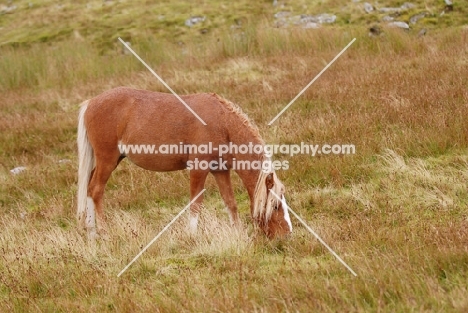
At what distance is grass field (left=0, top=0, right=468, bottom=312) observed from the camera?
4.64 meters

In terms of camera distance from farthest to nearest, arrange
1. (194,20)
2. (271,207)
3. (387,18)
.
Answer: (194,20) < (387,18) < (271,207)

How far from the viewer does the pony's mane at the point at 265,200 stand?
19.3 ft

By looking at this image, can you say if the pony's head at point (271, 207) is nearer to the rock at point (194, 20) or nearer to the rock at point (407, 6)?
the rock at point (407, 6)

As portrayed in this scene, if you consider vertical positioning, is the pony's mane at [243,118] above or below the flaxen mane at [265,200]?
above

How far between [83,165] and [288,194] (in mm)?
2747

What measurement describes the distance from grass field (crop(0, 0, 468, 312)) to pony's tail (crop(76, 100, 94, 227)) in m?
0.39

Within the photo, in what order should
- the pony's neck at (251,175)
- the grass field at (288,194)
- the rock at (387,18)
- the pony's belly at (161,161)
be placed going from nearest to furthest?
the grass field at (288,194) → the pony's neck at (251,175) → the pony's belly at (161,161) → the rock at (387,18)

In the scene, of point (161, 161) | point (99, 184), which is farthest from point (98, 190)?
point (161, 161)

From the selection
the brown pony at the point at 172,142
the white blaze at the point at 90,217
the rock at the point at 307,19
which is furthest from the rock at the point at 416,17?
the white blaze at the point at 90,217

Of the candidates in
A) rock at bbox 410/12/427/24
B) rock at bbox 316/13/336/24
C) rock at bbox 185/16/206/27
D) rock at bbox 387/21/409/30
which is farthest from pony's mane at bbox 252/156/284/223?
rock at bbox 185/16/206/27

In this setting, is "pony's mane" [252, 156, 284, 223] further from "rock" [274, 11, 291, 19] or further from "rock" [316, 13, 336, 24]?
"rock" [274, 11, 291, 19]

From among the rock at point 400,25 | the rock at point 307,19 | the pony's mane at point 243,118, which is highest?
the pony's mane at point 243,118

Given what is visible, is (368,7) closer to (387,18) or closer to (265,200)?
(387,18)

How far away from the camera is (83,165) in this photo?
289 inches
